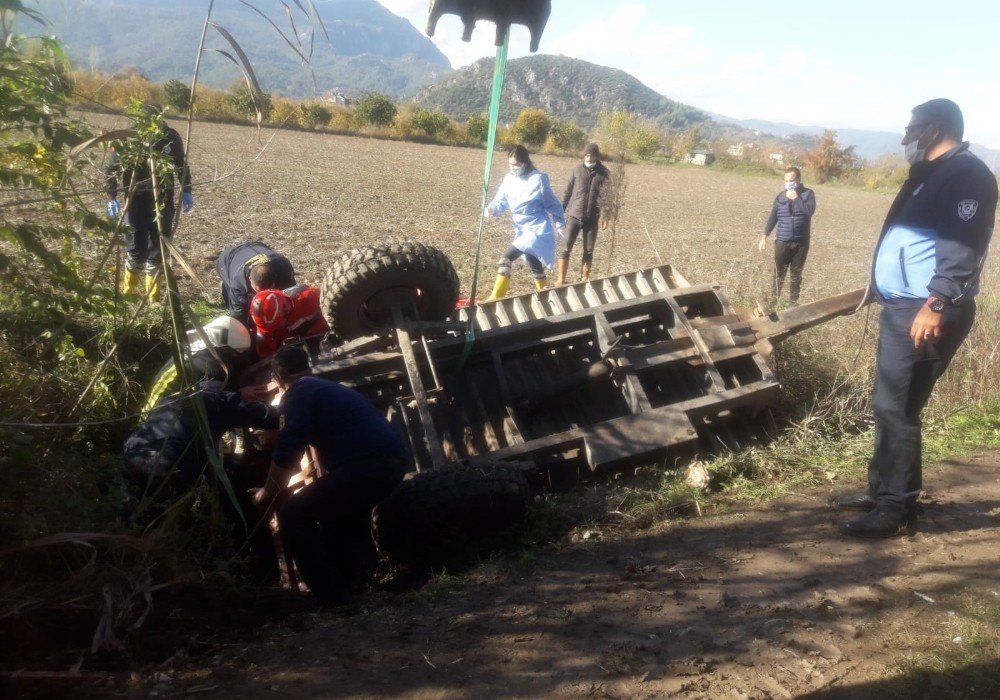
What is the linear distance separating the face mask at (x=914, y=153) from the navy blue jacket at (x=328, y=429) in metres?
2.93

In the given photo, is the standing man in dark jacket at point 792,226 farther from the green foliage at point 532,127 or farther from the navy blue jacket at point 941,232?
the green foliage at point 532,127

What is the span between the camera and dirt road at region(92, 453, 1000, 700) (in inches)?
97.4

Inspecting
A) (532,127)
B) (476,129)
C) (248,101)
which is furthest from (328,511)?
(532,127)

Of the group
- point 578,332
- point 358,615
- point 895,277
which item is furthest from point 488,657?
point 578,332

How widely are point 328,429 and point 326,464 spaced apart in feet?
0.68

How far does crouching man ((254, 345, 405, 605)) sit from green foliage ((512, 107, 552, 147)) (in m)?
42.7

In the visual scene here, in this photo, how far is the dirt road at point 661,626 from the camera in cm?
247

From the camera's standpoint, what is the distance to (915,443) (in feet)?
11.6

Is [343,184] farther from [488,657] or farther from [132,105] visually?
[488,657]

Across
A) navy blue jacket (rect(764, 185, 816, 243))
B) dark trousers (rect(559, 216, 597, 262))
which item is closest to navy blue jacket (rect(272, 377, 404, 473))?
dark trousers (rect(559, 216, 597, 262))

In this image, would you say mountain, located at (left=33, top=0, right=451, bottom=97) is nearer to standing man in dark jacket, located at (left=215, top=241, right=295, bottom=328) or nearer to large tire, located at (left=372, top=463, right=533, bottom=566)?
standing man in dark jacket, located at (left=215, top=241, right=295, bottom=328)

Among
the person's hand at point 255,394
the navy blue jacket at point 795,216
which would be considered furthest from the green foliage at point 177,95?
the navy blue jacket at point 795,216

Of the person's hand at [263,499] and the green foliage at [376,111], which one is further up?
the green foliage at [376,111]

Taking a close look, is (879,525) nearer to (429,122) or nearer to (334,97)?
(334,97)
